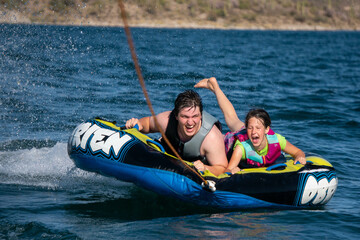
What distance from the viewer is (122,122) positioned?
960cm

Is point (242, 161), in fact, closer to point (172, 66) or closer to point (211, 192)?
point (211, 192)

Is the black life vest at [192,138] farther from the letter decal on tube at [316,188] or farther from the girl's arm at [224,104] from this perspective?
the girl's arm at [224,104]

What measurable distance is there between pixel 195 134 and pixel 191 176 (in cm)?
47

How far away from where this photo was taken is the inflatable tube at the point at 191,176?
532cm

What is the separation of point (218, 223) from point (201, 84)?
258 cm

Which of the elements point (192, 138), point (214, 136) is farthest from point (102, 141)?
point (214, 136)

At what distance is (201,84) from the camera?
7215 mm

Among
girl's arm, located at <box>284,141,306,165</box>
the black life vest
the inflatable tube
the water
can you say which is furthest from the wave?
girl's arm, located at <box>284,141,306,165</box>

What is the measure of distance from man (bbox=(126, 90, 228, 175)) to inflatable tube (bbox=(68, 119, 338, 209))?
19cm

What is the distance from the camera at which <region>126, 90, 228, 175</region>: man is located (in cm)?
528

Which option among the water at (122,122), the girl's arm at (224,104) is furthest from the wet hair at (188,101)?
the girl's arm at (224,104)

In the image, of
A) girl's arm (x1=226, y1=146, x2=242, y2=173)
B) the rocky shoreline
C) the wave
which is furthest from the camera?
the rocky shoreline

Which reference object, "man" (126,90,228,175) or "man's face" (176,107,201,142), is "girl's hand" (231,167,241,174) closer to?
"man" (126,90,228,175)

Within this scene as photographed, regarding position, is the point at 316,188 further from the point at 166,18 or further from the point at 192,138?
the point at 166,18
